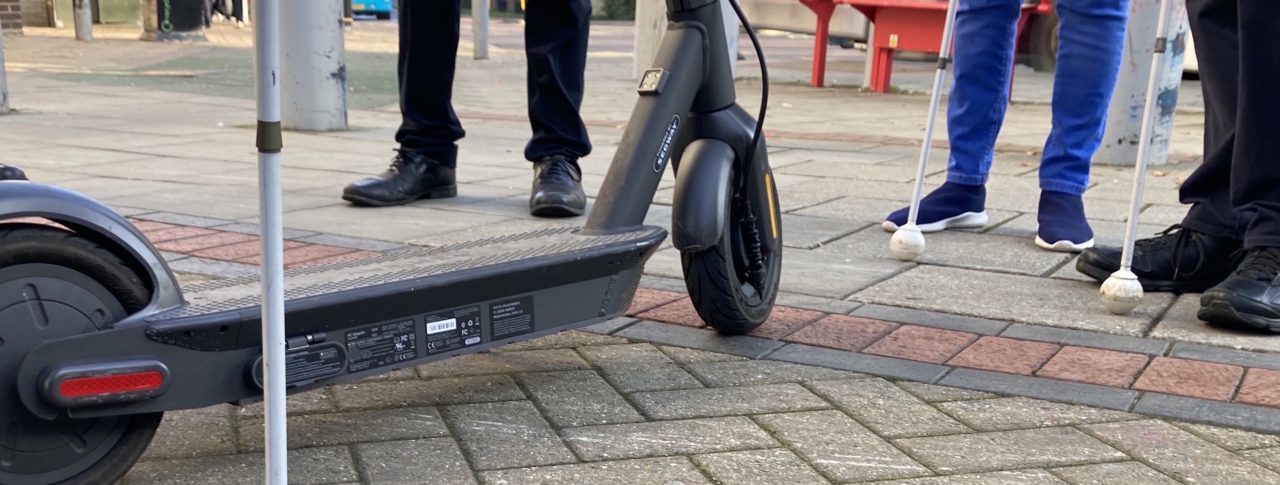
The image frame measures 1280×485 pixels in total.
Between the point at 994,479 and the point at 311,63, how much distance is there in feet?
14.9

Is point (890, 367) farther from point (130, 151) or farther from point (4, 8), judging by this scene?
point (4, 8)

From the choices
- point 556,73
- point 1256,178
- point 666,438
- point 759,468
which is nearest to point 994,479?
point 759,468

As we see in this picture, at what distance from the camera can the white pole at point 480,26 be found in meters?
12.3

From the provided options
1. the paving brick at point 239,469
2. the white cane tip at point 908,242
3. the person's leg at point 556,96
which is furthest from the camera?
the person's leg at point 556,96

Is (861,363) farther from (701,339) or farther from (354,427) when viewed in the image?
(354,427)

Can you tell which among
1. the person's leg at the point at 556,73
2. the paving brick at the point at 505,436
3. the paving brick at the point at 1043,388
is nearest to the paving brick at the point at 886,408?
the paving brick at the point at 1043,388

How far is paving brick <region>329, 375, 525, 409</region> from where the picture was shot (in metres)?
2.14

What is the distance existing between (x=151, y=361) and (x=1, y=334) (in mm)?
175

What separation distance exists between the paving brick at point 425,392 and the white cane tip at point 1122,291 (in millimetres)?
1293

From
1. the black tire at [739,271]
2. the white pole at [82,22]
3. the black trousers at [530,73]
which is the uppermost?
the black trousers at [530,73]

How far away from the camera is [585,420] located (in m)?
2.07

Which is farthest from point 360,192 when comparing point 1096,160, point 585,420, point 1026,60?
point 1026,60

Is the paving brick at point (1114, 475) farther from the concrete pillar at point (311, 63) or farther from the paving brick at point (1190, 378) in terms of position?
the concrete pillar at point (311, 63)

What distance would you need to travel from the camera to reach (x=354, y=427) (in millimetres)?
2014
